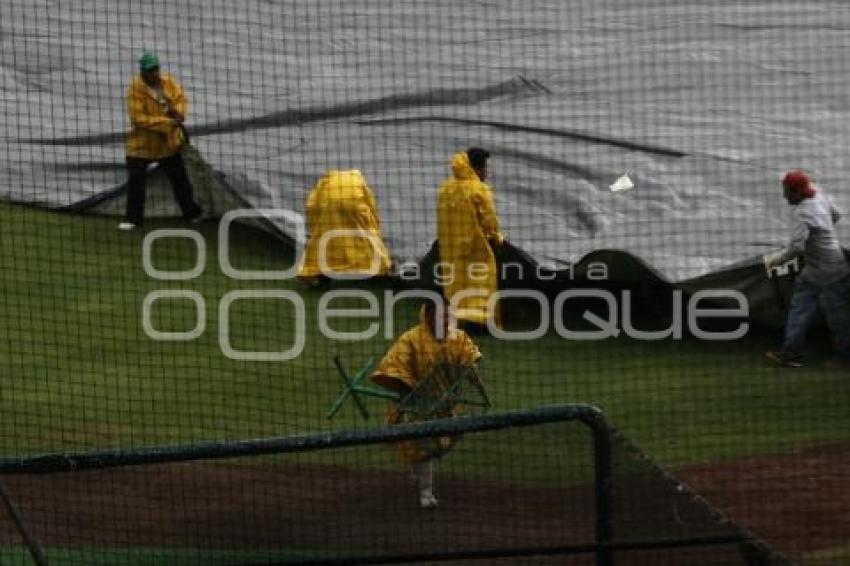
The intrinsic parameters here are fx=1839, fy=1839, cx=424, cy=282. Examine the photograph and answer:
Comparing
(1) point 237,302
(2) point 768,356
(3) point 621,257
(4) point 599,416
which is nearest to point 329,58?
(1) point 237,302

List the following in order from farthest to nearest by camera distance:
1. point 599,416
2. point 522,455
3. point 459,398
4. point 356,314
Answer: point 356,314, point 459,398, point 522,455, point 599,416

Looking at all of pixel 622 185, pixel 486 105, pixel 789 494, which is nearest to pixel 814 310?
pixel 622 185

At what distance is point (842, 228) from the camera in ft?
41.8

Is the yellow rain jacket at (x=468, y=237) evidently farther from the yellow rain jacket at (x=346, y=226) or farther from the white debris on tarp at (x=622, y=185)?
the white debris on tarp at (x=622, y=185)

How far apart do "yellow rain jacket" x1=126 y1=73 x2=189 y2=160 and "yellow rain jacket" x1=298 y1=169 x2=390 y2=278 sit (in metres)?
1.42

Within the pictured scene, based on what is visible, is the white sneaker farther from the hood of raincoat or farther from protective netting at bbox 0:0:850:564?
the hood of raincoat

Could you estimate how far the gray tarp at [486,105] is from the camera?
1346 centimetres

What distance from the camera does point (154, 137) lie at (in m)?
15.2

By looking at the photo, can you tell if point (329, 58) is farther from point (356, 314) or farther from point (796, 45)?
point (796, 45)

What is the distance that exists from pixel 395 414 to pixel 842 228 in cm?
423

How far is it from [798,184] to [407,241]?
3285mm

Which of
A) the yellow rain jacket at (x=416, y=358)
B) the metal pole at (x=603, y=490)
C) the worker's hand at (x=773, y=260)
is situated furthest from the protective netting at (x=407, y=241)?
the metal pole at (x=603, y=490)

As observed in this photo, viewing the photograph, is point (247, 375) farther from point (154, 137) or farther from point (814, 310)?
point (814, 310)

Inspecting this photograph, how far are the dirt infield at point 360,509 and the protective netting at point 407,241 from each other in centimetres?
→ 4
